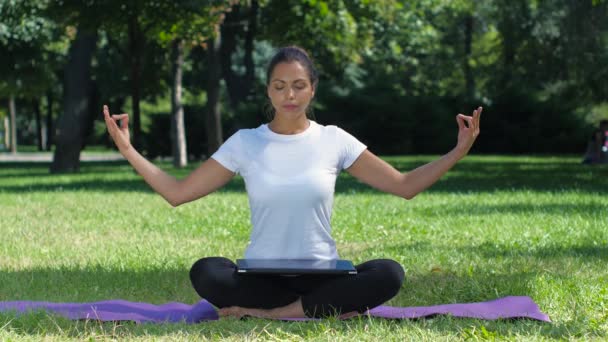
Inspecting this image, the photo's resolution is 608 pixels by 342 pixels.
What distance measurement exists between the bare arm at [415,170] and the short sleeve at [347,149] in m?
0.04

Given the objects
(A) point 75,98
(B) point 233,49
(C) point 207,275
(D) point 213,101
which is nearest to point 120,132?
(C) point 207,275

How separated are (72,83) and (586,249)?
20874mm

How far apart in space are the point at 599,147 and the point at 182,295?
25422mm

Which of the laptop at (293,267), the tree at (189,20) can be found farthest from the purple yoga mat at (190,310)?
the tree at (189,20)

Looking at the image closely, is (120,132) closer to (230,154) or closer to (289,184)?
(230,154)

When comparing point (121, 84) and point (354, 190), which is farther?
point (121, 84)

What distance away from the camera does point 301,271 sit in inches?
229

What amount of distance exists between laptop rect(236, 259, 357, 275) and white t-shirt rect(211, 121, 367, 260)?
0.13 m

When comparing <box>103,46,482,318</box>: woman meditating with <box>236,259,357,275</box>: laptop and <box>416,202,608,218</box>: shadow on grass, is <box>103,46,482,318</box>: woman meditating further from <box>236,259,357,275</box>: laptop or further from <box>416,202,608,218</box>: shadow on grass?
<box>416,202,608,218</box>: shadow on grass

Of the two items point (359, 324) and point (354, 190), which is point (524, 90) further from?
point (359, 324)

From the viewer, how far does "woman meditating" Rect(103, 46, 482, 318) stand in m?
6.19

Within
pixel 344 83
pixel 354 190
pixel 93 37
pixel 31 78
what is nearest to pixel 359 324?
pixel 354 190

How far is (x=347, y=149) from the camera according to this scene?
644 cm

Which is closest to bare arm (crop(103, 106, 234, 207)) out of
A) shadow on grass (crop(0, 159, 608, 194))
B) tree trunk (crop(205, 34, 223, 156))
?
shadow on grass (crop(0, 159, 608, 194))
